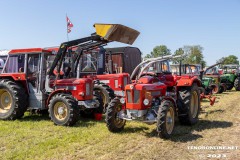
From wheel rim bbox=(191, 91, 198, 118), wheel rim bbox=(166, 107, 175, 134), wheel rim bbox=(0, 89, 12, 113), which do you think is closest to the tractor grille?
wheel rim bbox=(166, 107, 175, 134)

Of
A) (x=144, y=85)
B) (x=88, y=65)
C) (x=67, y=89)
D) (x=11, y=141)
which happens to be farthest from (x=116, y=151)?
(x=88, y=65)

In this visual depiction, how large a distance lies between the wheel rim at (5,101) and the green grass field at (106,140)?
0.67 meters

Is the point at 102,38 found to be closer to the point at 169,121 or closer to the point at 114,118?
the point at 114,118

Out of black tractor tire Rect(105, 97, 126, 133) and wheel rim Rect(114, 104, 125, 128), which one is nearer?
black tractor tire Rect(105, 97, 126, 133)

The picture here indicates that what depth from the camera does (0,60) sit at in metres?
19.2

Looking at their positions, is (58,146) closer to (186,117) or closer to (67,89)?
(67,89)

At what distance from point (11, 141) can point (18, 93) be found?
2.31 m

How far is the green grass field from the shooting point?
480cm

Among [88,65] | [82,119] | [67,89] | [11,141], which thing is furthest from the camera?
[88,65]

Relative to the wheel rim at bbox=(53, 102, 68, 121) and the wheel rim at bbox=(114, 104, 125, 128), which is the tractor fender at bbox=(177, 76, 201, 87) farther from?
the wheel rim at bbox=(53, 102, 68, 121)

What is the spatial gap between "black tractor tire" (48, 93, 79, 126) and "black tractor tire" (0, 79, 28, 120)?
1.02 m

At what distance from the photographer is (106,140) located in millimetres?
5664

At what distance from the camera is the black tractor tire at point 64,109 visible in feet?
22.9

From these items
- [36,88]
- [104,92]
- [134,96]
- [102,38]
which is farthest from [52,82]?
[134,96]
